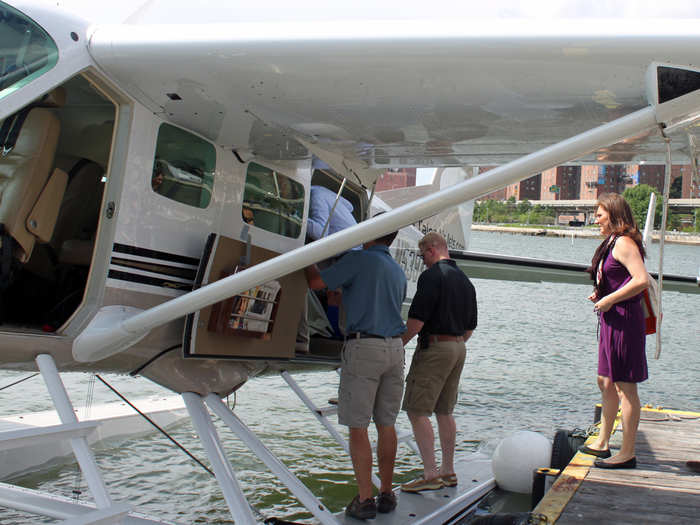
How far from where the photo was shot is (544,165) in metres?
3.28

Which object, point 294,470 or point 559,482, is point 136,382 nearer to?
point 294,470

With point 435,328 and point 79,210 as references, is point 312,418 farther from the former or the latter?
point 79,210

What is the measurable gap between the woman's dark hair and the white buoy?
2.65 m

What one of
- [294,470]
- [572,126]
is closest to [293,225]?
[572,126]

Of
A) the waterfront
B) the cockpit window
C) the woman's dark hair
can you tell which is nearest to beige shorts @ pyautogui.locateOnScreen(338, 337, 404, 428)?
the woman's dark hair

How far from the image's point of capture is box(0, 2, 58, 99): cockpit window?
326 centimetres

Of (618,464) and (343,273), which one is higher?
(343,273)

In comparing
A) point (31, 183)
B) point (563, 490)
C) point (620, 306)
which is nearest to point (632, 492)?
point (563, 490)

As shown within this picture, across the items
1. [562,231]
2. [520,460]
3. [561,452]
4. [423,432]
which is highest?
[562,231]

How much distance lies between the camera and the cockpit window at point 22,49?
10.7 ft

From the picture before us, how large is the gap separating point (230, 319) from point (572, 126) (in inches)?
83.2

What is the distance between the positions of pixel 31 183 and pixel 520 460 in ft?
15.2

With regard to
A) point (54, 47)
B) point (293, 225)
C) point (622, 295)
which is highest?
point (54, 47)

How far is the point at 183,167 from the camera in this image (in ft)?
13.9
